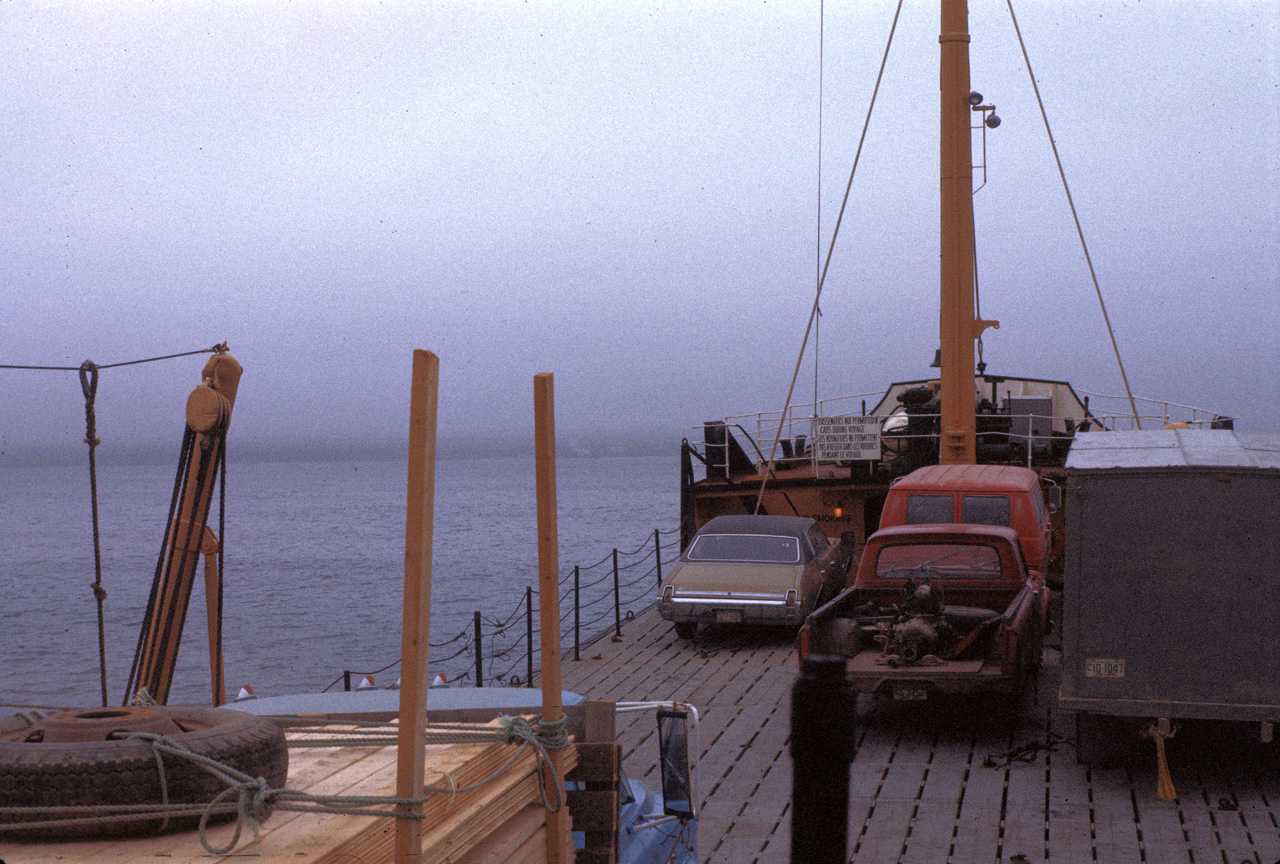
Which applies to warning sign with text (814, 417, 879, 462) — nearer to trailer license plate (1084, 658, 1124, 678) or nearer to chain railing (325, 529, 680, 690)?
chain railing (325, 529, 680, 690)

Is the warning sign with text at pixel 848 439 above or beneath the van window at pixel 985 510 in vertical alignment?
above

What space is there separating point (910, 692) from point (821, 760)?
25.1ft

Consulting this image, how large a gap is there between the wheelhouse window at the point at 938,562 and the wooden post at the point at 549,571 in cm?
767

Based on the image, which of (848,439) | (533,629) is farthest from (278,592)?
(848,439)

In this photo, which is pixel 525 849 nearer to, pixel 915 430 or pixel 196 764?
pixel 196 764

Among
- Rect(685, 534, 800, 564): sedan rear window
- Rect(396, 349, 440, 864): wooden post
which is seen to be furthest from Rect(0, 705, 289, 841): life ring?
Rect(685, 534, 800, 564): sedan rear window

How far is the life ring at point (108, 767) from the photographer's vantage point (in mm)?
2822

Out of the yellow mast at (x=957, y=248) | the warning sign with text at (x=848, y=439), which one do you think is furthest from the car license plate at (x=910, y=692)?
the yellow mast at (x=957, y=248)

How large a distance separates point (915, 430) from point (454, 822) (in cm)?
1917

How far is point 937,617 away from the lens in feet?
34.7

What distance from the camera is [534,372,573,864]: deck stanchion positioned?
391 centimetres

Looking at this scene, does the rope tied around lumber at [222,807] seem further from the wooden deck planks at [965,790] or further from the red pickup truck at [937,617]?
the red pickup truck at [937,617]

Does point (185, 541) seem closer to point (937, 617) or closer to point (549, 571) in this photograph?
point (549, 571)

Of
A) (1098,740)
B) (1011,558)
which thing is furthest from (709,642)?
(1098,740)
